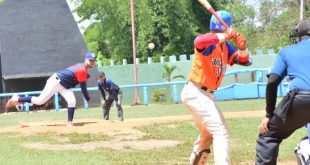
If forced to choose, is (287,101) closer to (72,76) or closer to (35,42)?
(72,76)

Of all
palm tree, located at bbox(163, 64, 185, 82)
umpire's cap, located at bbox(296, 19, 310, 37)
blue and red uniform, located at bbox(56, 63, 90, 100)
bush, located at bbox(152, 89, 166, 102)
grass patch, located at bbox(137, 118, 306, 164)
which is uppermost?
umpire's cap, located at bbox(296, 19, 310, 37)

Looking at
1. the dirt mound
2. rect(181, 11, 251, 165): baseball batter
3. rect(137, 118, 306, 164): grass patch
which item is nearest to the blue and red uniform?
rect(137, 118, 306, 164): grass patch

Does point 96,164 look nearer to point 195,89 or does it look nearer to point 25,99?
point 195,89

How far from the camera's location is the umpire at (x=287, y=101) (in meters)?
5.84

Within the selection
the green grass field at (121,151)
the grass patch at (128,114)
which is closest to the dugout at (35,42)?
the grass patch at (128,114)

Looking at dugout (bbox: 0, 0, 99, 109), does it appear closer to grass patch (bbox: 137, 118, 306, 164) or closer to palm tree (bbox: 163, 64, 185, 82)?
palm tree (bbox: 163, 64, 185, 82)

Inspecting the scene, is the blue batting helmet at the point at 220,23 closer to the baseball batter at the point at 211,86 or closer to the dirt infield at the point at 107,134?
the baseball batter at the point at 211,86

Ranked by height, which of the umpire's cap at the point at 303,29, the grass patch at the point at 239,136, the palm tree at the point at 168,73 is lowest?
the palm tree at the point at 168,73

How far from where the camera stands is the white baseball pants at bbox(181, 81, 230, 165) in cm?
664

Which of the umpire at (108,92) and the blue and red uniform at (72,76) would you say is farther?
the umpire at (108,92)

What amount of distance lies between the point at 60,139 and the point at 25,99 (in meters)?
2.86

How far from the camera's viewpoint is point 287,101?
588 cm

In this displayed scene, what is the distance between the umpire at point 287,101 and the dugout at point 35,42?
27.2 m

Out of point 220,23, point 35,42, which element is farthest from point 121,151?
point 35,42
